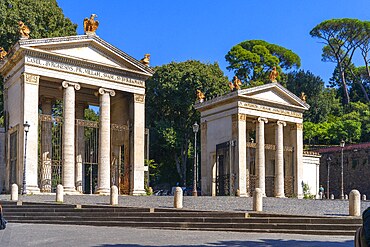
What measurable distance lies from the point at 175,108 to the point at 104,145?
19.9 meters

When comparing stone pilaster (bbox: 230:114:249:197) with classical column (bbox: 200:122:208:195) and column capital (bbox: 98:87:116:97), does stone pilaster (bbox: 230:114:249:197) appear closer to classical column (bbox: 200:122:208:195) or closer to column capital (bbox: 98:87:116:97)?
classical column (bbox: 200:122:208:195)

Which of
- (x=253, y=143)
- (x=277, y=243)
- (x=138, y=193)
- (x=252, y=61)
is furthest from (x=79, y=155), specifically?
(x=252, y=61)

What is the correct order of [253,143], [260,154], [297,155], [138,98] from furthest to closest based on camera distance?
[297,155] < [253,143] < [260,154] < [138,98]

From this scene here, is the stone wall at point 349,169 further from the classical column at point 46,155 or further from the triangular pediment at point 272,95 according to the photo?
the classical column at point 46,155

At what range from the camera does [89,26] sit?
33125 mm

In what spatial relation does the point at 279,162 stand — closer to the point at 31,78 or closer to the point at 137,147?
the point at 137,147

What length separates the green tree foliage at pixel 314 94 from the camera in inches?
2643

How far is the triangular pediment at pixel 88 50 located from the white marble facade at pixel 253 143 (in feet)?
27.3

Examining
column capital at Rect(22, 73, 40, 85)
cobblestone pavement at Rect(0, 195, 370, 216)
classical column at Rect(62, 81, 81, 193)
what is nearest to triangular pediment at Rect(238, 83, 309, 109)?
classical column at Rect(62, 81, 81, 193)

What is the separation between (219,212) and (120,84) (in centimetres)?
1659

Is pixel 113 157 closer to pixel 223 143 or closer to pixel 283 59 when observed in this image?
pixel 223 143

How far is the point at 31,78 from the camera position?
30.4 metres

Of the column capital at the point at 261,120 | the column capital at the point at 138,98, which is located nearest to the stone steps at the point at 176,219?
the column capital at the point at 138,98

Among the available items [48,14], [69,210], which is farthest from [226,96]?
[69,210]
